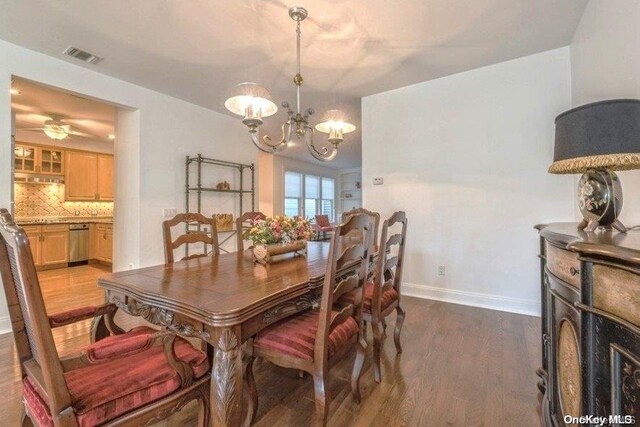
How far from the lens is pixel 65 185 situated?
548cm

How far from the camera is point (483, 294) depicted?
304 cm

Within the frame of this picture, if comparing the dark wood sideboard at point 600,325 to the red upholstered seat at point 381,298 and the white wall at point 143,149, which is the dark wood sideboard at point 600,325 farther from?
the white wall at point 143,149

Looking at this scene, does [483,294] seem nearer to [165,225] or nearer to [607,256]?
[607,256]

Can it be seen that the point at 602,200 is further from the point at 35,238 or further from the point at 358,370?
the point at 35,238

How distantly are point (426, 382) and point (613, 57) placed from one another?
228 centimetres

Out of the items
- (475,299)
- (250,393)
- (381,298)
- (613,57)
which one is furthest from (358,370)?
(613,57)

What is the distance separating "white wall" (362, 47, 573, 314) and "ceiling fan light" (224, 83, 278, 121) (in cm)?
202

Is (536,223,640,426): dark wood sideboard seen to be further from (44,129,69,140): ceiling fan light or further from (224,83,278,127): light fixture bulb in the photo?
(44,129,69,140): ceiling fan light

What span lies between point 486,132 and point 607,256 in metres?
2.73

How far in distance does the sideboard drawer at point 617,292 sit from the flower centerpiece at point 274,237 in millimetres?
1530

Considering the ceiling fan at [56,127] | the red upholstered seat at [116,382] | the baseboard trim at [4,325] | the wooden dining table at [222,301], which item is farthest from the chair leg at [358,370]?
the ceiling fan at [56,127]

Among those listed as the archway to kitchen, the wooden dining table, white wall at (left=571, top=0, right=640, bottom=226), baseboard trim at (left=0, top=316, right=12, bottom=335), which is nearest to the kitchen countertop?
the archway to kitchen

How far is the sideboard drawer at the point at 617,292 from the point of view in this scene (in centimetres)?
65

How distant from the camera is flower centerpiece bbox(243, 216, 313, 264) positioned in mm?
1882
